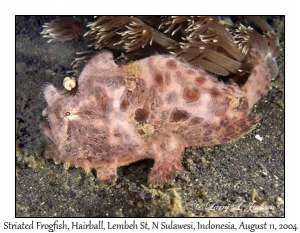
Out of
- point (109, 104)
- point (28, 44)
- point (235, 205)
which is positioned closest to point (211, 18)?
point (109, 104)

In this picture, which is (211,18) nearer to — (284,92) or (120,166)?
(284,92)

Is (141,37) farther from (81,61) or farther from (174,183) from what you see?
(174,183)

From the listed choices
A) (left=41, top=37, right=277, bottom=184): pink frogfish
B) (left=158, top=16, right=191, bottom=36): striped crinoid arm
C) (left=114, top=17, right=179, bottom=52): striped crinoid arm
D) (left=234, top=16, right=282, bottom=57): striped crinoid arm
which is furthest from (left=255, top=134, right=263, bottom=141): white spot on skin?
(left=158, top=16, right=191, bottom=36): striped crinoid arm

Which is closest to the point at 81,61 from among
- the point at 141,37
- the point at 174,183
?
the point at 141,37

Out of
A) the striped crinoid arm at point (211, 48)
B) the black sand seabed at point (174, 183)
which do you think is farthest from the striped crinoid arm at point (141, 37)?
the black sand seabed at point (174, 183)

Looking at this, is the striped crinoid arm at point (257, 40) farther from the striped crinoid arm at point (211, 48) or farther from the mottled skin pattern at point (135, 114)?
the mottled skin pattern at point (135, 114)

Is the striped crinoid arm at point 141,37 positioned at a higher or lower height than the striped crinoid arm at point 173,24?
lower

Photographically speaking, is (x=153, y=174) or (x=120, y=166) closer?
(x=153, y=174)
